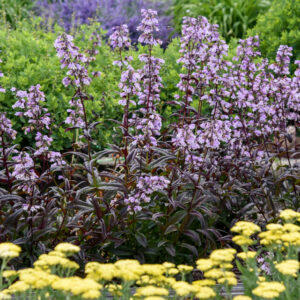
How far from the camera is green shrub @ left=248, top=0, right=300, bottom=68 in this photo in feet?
20.8

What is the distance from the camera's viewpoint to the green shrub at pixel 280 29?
6.33 meters

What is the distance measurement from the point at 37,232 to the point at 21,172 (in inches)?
14.4

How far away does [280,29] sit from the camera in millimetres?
6598

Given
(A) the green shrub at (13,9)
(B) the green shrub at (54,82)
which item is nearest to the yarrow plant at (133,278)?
(B) the green shrub at (54,82)

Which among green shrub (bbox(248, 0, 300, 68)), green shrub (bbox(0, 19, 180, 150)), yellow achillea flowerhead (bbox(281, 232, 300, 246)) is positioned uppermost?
green shrub (bbox(248, 0, 300, 68))

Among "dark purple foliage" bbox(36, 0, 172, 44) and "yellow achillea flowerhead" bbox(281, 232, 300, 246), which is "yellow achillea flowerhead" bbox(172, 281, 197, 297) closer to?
"yellow achillea flowerhead" bbox(281, 232, 300, 246)

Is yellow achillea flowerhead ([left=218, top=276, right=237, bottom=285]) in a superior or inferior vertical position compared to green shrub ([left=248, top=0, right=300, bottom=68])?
inferior

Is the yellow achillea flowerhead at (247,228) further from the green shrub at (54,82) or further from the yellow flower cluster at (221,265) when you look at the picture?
the green shrub at (54,82)

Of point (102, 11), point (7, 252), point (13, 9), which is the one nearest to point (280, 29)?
point (102, 11)

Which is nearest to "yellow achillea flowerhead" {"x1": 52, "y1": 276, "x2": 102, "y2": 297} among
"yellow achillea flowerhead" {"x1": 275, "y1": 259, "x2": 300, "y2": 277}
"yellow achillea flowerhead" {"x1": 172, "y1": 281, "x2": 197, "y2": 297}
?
"yellow achillea flowerhead" {"x1": 172, "y1": 281, "x2": 197, "y2": 297}

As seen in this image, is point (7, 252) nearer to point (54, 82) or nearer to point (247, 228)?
point (247, 228)

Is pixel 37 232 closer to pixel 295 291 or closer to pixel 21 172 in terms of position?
pixel 21 172


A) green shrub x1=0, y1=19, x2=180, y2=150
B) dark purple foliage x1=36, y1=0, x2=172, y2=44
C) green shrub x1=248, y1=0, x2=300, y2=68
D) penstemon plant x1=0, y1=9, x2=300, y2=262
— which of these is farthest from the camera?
dark purple foliage x1=36, y1=0, x2=172, y2=44

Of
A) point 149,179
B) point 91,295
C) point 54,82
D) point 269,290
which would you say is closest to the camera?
point 91,295
